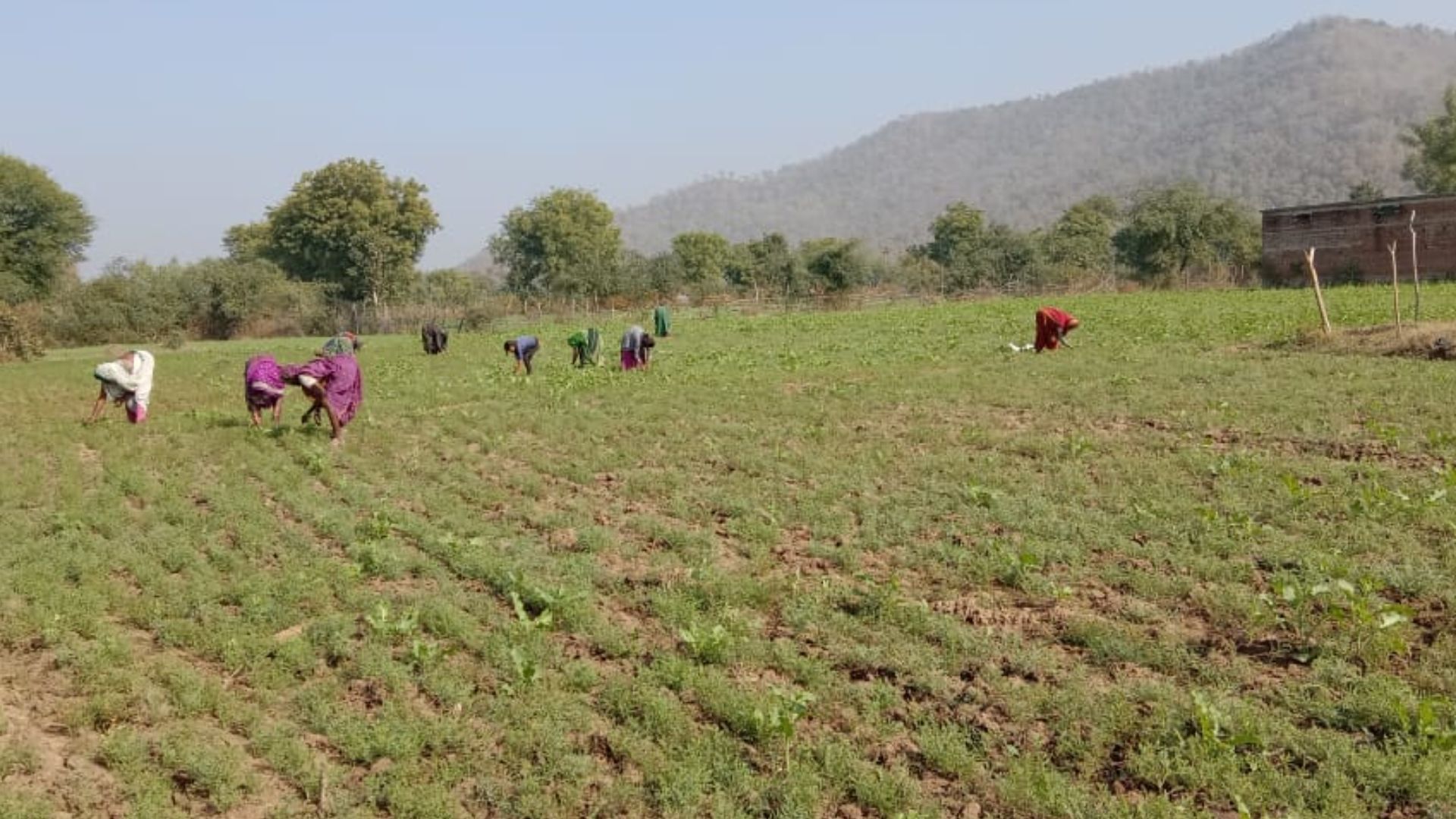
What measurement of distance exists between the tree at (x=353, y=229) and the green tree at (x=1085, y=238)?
140ft

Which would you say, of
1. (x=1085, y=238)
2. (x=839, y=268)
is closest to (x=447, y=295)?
(x=839, y=268)

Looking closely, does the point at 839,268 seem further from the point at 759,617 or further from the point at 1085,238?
the point at 759,617

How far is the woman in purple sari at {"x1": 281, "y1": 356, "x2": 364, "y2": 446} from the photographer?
11.8 metres

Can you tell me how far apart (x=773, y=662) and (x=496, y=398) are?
452 inches

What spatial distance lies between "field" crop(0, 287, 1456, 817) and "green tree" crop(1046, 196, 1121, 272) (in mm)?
52180

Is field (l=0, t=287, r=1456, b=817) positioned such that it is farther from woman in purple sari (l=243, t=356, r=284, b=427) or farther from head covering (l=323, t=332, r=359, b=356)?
head covering (l=323, t=332, r=359, b=356)

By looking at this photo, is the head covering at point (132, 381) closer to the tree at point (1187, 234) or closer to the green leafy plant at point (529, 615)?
the green leafy plant at point (529, 615)

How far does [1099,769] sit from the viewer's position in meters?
4.27

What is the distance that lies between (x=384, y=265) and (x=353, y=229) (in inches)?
181

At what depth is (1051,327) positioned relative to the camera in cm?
1870

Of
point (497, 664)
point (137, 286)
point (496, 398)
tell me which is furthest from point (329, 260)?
point (497, 664)

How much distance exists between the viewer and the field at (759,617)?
4.31 meters

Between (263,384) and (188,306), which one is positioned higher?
(188,306)

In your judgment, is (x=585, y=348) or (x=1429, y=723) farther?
(x=585, y=348)
